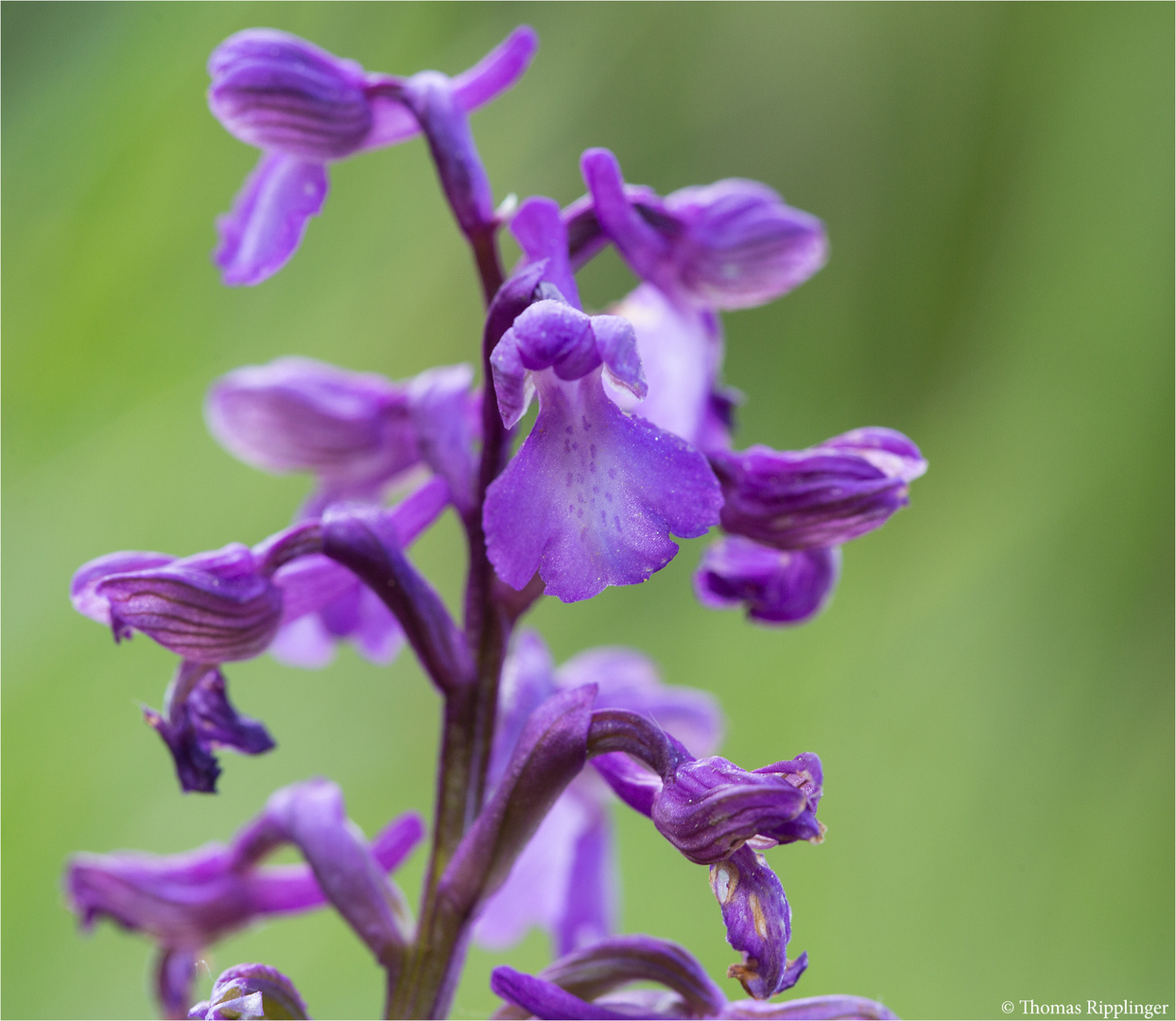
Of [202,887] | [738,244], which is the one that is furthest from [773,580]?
[202,887]

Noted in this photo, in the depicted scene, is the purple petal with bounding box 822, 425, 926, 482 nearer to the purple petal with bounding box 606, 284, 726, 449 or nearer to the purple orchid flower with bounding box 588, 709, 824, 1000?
the purple petal with bounding box 606, 284, 726, 449

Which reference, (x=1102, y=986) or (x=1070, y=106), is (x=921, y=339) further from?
(x=1102, y=986)

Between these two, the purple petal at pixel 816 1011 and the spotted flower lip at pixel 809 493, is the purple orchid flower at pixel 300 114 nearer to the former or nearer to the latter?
the spotted flower lip at pixel 809 493

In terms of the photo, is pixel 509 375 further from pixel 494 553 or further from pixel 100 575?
pixel 100 575

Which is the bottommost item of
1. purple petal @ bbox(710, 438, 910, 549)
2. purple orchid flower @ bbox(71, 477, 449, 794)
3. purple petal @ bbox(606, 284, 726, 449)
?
purple orchid flower @ bbox(71, 477, 449, 794)

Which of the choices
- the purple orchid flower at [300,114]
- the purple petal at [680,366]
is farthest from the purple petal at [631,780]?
the purple orchid flower at [300,114]

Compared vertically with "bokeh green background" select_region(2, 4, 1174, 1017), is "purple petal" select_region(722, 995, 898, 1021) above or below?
below

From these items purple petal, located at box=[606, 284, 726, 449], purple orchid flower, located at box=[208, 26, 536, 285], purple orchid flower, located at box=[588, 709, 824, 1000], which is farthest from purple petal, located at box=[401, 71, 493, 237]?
purple orchid flower, located at box=[588, 709, 824, 1000]

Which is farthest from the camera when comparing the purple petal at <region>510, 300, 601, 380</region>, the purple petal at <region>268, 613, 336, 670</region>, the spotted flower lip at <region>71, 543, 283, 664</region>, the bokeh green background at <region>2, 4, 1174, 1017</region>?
the bokeh green background at <region>2, 4, 1174, 1017</region>
